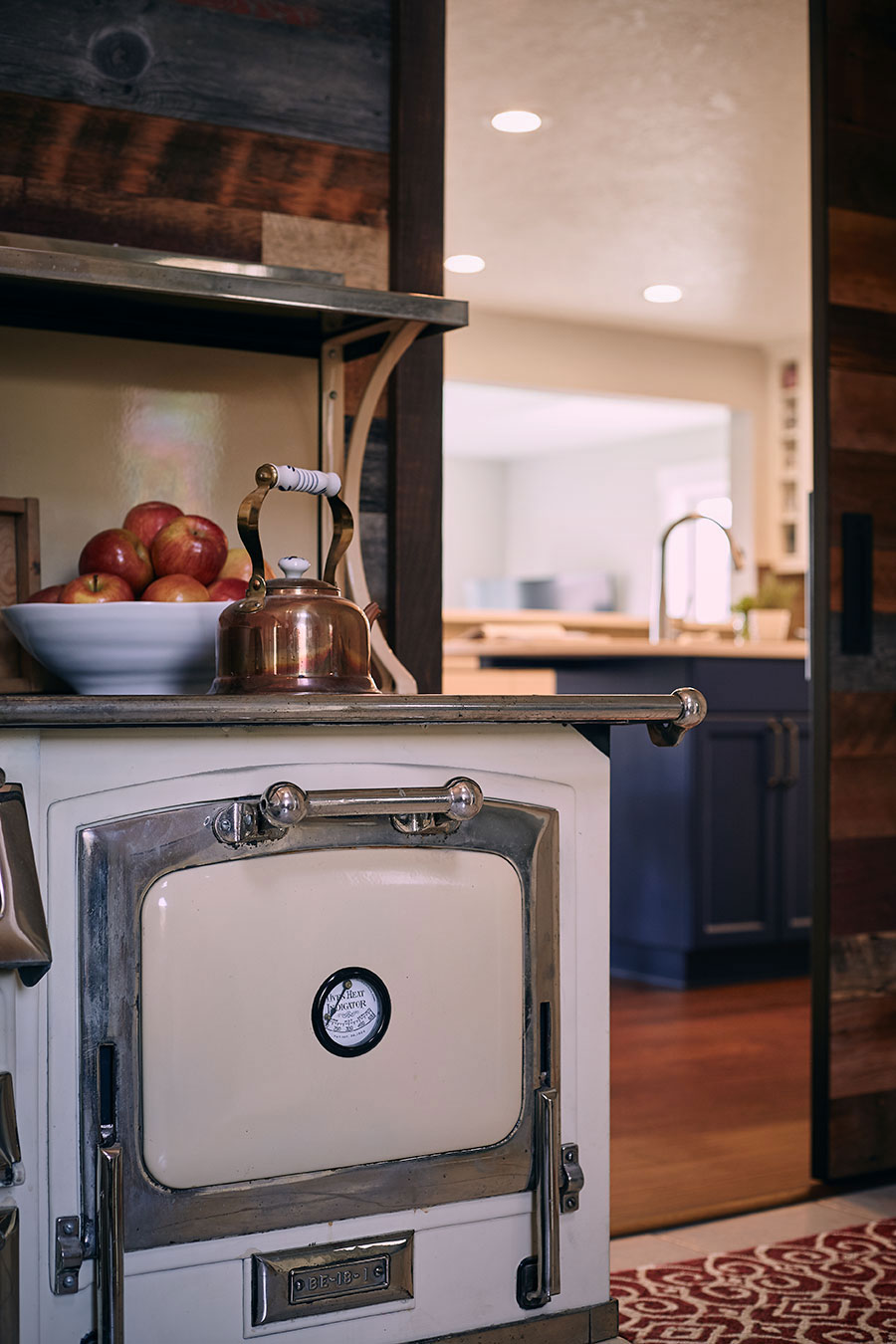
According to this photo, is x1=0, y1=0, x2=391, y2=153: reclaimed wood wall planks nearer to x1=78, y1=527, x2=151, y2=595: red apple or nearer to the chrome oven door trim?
x1=78, y1=527, x2=151, y2=595: red apple

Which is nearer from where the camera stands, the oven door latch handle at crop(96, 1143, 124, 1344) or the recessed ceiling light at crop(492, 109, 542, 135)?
the oven door latch handle at crop(96, 1143, 124, 1344)

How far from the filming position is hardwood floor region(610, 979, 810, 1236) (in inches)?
94.6

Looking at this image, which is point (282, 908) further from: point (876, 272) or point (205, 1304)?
point (876, 272)

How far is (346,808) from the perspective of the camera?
119 cm

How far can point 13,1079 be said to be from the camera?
1.09 meters

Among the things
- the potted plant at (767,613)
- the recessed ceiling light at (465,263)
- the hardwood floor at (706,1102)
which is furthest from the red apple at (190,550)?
the recessed ceiling light at (465,263)

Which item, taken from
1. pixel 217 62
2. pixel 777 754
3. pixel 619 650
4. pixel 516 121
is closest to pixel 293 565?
pixel 217 62

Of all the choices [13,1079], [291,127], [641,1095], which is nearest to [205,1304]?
[13,1079]

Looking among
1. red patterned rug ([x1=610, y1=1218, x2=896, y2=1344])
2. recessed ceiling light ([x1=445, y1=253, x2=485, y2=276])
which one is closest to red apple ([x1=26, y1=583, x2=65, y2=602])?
red patterned rug ([x1=610, y1=1218, x2=896, y2=1344])

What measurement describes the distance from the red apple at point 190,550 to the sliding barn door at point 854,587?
129 cm

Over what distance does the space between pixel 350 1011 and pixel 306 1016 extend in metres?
0.04

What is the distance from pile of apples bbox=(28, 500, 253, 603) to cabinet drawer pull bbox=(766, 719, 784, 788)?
311 centimetres

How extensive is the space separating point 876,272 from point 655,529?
8032 millimetres

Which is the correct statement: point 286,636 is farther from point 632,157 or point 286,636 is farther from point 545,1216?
point 632,157
